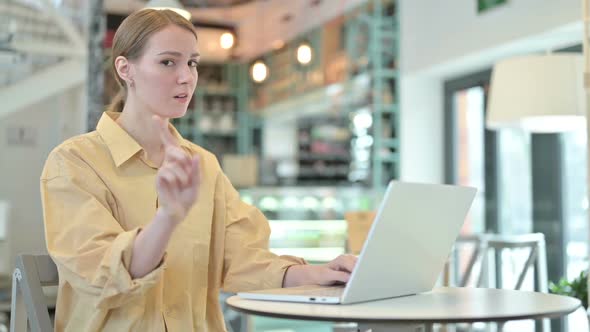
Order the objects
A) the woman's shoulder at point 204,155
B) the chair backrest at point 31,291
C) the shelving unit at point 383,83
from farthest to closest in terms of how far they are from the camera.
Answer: the shelving unit at point 383,83 < the woman's shoulder at point 204,155 < the chair backrest at point 31,291

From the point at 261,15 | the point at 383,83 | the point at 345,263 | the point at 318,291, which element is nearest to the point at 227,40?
the point at 383,83

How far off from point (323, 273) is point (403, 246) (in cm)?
31

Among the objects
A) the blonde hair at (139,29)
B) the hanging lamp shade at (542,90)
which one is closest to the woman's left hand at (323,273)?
the blonde hair at (139,29)

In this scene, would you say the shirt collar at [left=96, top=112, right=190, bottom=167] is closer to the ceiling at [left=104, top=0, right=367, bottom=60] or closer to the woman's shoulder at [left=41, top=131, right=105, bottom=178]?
the woman's shoulder at [left=41, top=131, right=105, bottom=178]

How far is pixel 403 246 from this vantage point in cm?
126

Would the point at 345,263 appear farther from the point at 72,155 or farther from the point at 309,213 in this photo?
the point at 309,213

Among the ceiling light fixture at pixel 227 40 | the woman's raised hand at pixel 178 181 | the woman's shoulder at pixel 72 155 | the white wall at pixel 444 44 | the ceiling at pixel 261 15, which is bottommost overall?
the woman's raised hand at pixel 178 181

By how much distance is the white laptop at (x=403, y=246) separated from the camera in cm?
118

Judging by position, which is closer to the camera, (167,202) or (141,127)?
(167,202)

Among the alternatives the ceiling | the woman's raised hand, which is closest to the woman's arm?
the woman's raised hand

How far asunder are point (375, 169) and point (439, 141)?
0.89 metres

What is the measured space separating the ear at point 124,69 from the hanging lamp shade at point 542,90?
2461 mm

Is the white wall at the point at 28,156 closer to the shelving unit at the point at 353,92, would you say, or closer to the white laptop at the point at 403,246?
the shelving unit at the point at 353,92

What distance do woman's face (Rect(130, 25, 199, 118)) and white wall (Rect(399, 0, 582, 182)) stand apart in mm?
3559
